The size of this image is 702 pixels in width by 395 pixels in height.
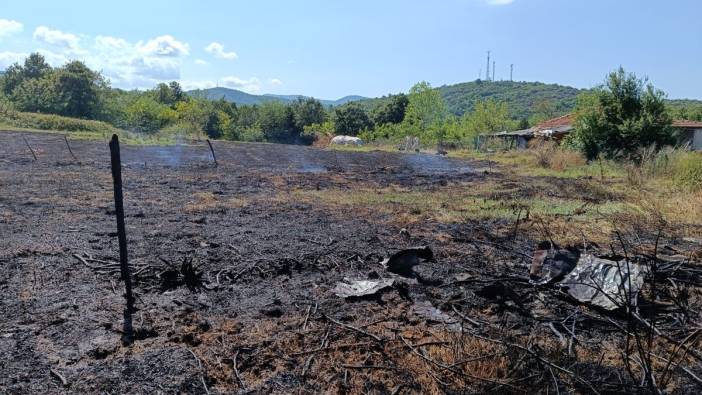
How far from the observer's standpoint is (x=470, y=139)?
47.3 metres

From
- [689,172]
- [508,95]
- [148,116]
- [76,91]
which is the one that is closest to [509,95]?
[508,95]

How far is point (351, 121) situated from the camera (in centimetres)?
5806

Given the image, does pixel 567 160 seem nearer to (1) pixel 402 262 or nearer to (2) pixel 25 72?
(1) pixel 402 262

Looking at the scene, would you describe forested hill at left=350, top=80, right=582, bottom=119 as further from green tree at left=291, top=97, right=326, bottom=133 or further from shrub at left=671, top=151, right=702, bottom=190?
shrub at left=671, top=151, right=702, bottom=190

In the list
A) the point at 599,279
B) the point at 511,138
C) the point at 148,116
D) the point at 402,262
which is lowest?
the point at 402,262

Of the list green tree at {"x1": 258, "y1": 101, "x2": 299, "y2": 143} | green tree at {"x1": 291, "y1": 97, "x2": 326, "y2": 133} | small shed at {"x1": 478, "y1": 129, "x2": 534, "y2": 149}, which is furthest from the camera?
green tree at {"x1": 291, "y1": 97, "x2": 326, "y2": 133}

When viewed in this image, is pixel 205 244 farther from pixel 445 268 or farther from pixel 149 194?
pixel 149 194

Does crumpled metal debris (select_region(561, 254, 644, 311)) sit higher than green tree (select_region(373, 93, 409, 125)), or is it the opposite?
green tree (select_region(373, 93, 409, 125))

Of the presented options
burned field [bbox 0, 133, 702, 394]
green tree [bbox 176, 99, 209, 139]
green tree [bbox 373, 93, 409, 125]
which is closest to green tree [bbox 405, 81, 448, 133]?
green tree [bbox 373, 93, 409, 125]

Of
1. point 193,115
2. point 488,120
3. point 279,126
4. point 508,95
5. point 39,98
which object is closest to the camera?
point 39,98

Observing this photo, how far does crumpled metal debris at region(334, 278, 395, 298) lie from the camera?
4616mm

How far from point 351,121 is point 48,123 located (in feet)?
107

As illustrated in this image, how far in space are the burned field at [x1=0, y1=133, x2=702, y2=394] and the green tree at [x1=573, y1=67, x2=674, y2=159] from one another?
487 inches

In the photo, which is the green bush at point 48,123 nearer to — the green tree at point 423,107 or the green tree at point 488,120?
the green tree at point 423,107
